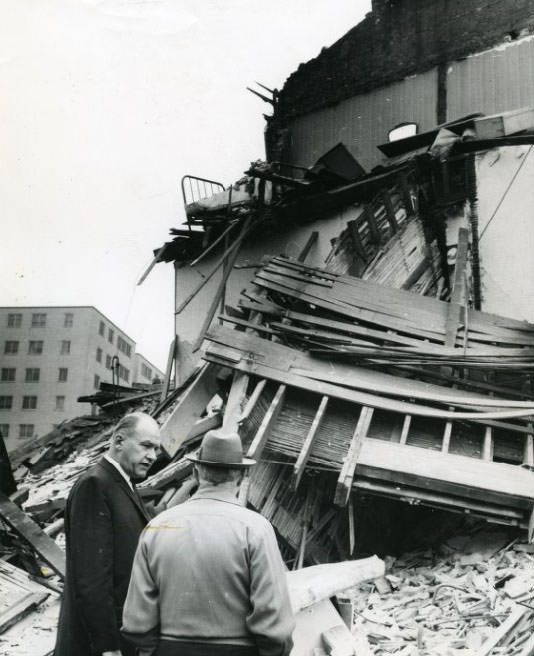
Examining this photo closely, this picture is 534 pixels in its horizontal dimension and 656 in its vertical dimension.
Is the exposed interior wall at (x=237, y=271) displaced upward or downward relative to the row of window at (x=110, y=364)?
upward

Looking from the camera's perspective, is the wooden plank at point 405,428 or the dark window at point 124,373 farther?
the dark window at point 124,373

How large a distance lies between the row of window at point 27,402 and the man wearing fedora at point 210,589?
181 feet

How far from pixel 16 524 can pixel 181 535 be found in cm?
474

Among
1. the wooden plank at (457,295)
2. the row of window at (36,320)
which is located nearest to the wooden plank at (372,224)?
the wooden plank at (457,295)

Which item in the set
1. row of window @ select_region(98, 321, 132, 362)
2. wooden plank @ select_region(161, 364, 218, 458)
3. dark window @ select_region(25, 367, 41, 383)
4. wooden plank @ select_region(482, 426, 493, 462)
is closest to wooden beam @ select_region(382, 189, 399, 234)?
wooden plank @ select_region(161, 364, 218, 458)

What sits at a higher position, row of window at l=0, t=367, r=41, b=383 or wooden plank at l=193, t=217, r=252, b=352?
wooden plank at l=193, t=217, r=252, b=352

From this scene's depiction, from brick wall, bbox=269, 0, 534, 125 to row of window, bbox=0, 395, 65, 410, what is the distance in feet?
144

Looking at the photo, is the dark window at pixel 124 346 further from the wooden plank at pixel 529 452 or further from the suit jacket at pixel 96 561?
the suit jacket at pixel 96 561

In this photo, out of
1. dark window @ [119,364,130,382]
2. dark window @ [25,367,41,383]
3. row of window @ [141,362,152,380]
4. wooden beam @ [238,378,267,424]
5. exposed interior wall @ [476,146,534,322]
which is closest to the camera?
wooden beam @ [238,378,267,424]

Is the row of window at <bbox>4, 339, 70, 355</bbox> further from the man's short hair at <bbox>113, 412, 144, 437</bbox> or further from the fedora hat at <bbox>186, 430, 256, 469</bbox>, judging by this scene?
the fedora hat at <bbox>186, 430, 256, 469</bbox>

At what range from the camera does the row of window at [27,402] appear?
5488cm

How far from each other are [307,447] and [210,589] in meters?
3.82

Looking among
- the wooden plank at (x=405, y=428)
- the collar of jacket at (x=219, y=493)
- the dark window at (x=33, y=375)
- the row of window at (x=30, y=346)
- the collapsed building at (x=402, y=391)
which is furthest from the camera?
the row of window at (x=30, y=346)

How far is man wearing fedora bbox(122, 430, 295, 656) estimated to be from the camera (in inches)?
94.9
